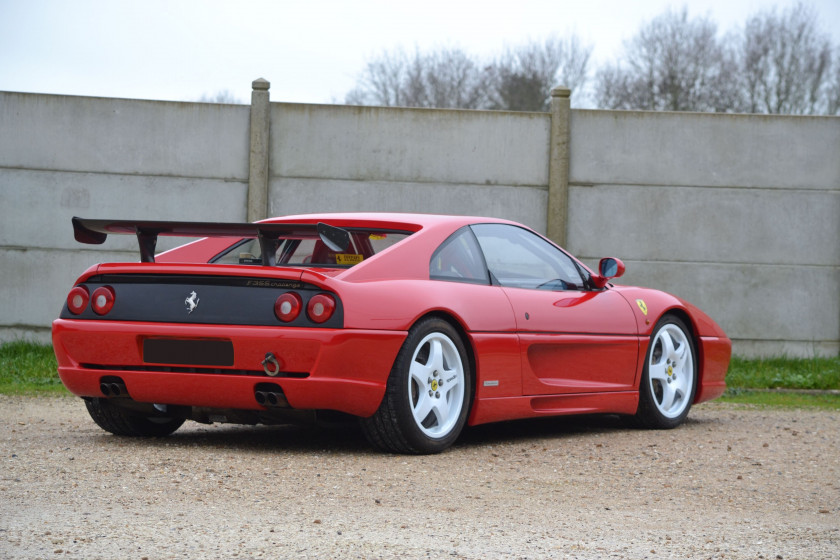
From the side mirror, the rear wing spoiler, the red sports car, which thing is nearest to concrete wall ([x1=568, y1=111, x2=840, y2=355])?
the side mirror

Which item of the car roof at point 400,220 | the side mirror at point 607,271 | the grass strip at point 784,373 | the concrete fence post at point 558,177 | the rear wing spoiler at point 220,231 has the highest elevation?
the concrete fence post at point 558,177

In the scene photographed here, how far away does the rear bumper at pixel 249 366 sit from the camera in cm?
516

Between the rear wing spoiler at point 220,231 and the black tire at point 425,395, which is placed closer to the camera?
the rear wing spoiler at point 220,231

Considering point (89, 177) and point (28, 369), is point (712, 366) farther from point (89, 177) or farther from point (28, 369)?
point (89, 177)

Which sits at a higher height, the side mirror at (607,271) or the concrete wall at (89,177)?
the concrete wall at (89,177)

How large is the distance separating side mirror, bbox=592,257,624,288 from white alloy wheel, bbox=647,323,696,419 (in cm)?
52

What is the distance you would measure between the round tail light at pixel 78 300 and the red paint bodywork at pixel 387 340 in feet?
0.20

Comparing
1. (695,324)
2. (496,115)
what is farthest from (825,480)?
(496,115)

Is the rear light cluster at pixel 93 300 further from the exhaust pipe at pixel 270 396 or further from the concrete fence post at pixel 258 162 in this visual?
the concrete fence post at pixel 258 162

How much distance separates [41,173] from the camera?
458 inches

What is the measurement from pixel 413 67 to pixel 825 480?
37432mm

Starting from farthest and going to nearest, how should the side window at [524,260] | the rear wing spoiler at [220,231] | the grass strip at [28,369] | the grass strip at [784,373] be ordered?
the grass strip at [784,373] → the grass strip at [28,369] → the side window at [524,260] → the rear wing spoiler at [220,231]

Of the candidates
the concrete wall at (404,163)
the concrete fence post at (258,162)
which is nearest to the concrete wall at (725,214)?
the concrete wall at (404,163)

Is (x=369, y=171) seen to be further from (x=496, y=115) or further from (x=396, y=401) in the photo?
(x=396, y=401)
